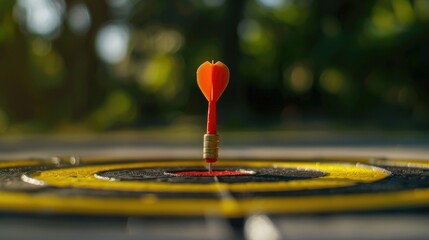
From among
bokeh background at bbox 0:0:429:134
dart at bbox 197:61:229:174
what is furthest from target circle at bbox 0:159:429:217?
bokeh background at bbox 0:0:429:134

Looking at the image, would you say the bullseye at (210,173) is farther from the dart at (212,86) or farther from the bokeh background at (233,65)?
the bokeh background at (233,65)

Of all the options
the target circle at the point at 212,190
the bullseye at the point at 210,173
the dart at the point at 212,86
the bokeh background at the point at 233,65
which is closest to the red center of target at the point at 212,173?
the bullseye at the point at 210,173

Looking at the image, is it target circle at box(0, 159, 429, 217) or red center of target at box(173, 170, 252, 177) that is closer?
target circle at box(0, 159, 429, 217)

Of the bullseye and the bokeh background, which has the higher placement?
the bokeh background

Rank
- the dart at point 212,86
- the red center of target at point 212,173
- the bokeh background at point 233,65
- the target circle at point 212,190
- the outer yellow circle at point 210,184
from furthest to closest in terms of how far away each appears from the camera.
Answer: the bokeh background at point 233,65, the red center of target at point 212,173, the dart at point 212,86, the outer yellow circle at point 210,184, the target circle at point 212,190

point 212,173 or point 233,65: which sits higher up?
point 233,65

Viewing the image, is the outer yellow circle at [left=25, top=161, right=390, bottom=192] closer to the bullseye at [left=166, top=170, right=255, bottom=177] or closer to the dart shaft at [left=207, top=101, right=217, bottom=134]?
the bullseye at [left=166, top=170, right=255, bottom=177]

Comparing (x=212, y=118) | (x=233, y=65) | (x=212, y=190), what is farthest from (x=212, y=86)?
(x=233, y=65)

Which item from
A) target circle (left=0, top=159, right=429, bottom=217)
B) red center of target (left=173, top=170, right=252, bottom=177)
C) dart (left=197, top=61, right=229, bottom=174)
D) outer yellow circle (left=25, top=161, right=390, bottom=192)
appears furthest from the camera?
red center of target (left=173, top=170, right=252, bottom=177)

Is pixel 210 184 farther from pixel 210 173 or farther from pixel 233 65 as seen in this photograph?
pixel 233 65
